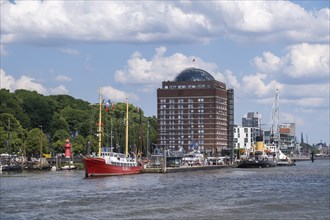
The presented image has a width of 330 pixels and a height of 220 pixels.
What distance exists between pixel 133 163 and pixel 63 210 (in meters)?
90.5

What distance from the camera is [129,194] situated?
352 ft

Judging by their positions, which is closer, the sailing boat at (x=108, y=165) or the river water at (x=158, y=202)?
the river water at (x=158, y=202)

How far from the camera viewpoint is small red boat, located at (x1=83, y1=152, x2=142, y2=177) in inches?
6122

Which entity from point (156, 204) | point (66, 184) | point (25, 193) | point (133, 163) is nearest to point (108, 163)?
point (133, 163)

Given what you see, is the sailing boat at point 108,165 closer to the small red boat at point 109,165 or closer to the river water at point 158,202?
the small red boat at point 109,165

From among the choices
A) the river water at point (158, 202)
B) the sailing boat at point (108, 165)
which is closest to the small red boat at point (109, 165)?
the sailing boat at point (108, 165)

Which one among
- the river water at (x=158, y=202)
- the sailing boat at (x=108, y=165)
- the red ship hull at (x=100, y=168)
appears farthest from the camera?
the sailing boat at (x=108, y=165)

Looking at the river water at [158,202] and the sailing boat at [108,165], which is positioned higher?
the sailing boat at [108,165]

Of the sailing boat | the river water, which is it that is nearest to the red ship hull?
the sailing boat

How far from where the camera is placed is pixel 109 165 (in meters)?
160

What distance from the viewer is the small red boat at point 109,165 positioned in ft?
510

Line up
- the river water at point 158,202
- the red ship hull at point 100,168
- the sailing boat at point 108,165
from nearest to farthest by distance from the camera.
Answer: the river water at point 158,202, the red ship hull at point 100,168, the sailing boat at point 108,165

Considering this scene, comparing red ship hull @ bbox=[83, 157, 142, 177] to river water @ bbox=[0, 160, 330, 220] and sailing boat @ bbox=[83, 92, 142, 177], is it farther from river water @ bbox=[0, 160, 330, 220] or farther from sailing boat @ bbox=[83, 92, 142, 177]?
river water @ bbox=[0, 160, 330, 220]

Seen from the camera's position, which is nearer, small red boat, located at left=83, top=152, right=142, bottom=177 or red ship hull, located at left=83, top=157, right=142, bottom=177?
red ship hull, located at left=83, top=157, right=142, bottom=177
